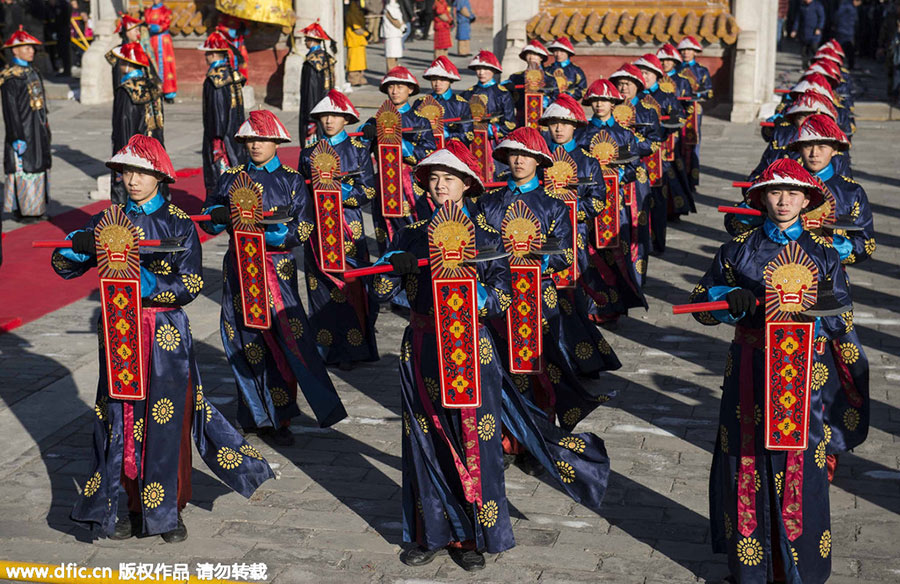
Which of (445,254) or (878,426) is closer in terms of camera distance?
(445,254)

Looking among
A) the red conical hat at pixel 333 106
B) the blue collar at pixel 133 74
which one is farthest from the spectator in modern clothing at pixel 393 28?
the red conical hat at pixel 333 106

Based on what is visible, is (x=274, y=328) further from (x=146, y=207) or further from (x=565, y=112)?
(x=565, y=112)

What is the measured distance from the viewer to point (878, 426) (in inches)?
302

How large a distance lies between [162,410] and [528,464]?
208cm

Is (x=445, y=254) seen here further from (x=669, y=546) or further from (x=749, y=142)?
(x=749, y=142)

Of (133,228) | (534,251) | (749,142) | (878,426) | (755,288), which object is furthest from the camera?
(749,142)

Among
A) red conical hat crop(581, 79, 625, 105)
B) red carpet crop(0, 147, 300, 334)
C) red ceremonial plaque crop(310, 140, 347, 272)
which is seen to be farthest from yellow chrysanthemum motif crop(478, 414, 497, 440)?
red carpet crop(0, 147, 300, 334)

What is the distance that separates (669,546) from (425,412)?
52.8 inches

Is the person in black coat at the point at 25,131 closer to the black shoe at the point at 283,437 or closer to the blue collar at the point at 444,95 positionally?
the blue collar at the point at 444,95

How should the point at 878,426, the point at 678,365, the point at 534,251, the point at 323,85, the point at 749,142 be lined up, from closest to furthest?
the point at 534,251 < the point at 878,426 < the point at 678,365 < the point at 323,85 < the point at 749,142

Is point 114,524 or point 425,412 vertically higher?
point 425,412

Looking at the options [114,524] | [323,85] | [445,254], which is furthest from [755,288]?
[323,85]

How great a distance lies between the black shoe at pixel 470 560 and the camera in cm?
576

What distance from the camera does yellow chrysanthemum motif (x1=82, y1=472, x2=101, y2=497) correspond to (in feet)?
19.7
